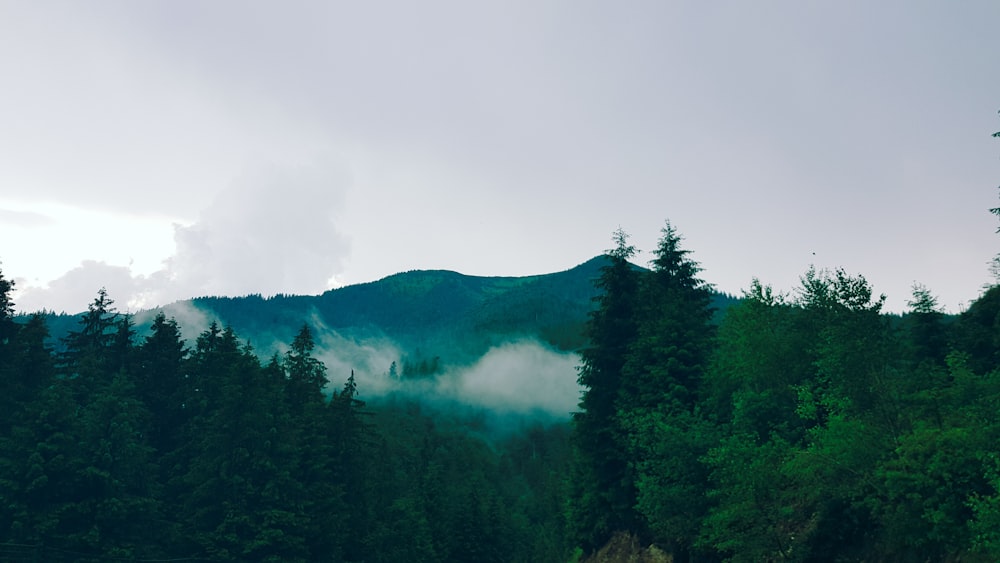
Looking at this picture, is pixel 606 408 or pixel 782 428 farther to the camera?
pixel 606 408

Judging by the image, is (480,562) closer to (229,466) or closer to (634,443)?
(229,466)

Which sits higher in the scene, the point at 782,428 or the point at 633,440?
the point at 782,428

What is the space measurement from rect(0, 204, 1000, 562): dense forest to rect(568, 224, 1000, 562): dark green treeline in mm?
109

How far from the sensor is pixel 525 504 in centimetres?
16225

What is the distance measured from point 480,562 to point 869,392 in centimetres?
5899

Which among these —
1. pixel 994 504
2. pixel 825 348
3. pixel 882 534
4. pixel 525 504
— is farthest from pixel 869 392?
pixel 525 504

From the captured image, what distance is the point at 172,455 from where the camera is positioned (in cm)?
5288

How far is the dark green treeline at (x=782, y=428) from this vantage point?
22.6m

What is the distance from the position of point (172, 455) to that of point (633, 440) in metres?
33.4

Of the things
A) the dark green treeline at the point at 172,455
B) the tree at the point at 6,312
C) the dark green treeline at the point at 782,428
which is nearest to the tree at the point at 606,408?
the dark green treeline at the point at 782,428

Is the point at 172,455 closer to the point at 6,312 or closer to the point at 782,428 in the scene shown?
the point at 6,312

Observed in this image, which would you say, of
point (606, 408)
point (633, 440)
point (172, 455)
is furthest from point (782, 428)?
point (172, 455)

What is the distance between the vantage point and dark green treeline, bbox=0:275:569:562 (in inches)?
1764

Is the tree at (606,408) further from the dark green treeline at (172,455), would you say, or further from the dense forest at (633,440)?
the dark green treeline at (172,455)
